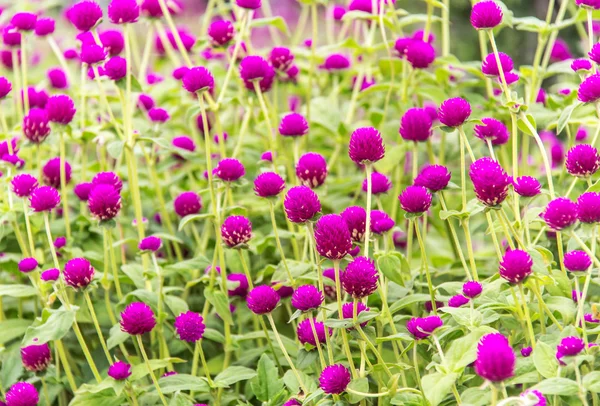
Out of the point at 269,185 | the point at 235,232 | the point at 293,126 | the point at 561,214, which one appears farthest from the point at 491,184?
the point at 293,126

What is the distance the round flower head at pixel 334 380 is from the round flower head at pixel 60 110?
1014 millimetres

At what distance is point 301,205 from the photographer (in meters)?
1.47

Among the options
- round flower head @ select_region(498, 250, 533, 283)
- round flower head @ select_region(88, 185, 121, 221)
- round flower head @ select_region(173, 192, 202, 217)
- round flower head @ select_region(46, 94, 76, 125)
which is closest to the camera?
round flower head @ select_region(498, 250, 533, 283)

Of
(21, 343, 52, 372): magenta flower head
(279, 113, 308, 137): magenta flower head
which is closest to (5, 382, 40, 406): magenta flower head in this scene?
(21, 343, 52, 372): magenta flower head

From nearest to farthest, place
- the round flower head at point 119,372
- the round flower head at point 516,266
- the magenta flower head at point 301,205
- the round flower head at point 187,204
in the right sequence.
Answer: the round flower head at point 516,266 → the magenta flower head at point 301,205 → the round flower head at point 119,372 → the round flower head at point 187,204

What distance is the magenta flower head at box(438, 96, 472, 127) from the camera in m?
1.58

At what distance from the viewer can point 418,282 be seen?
192 centimetres

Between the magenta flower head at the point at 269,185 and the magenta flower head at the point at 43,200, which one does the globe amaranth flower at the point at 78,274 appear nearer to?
the magenta flower head at the point at 43,200

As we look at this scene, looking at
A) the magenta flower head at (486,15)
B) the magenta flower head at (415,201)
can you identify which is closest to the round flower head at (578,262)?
the magenta flower head at (415,201)

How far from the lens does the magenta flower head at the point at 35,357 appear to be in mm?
1873

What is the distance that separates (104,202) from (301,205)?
554 mm

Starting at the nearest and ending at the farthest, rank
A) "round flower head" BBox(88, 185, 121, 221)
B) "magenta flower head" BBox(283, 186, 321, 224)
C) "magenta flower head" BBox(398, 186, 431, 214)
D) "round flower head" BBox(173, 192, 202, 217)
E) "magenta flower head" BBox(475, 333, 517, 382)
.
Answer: "magenta flower head" BBox(475, 333, 517, 382)
"magenta flower head" BBox(283, 186, 321, 224)
"magenta flower head" BBox(398, 186, 431, 214)
"round flower head" BBox(88, 185, 121, 221)
"round flower head" BBox(173, 192, 202, 217)

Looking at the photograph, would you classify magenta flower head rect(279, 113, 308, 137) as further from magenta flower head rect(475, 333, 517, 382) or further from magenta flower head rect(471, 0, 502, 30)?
magenta flower head rect(475, 333, 517, 382)

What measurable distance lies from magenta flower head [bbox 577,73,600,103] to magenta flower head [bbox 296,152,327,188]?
1.85ft
